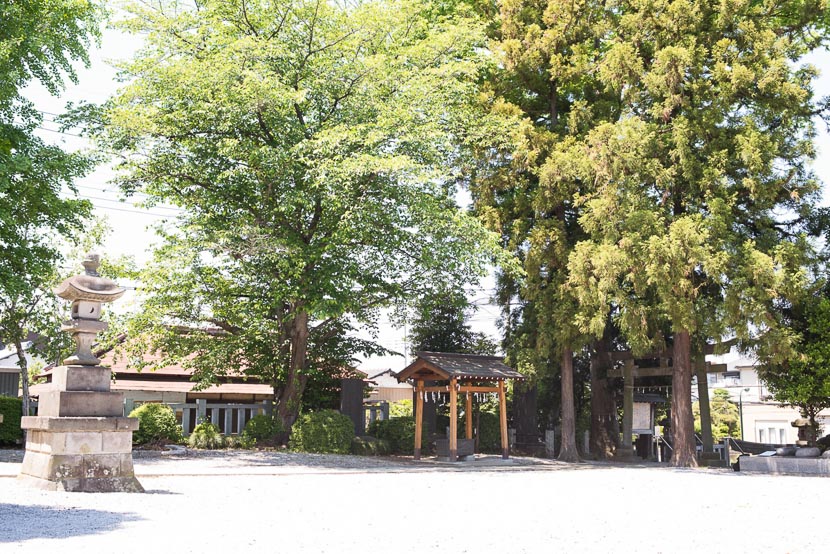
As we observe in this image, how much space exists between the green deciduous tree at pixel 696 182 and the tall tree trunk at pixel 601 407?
164 inches

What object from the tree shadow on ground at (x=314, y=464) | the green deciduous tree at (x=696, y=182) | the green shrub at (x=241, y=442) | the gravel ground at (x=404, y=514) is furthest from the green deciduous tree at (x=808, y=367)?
the green shrub at (x=241, y=442)

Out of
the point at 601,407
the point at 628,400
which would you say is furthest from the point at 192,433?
the point at 601,407

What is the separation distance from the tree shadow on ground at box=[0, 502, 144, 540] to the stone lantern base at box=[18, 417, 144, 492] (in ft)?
4.25

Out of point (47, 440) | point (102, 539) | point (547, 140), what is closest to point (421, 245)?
point (547, 140)

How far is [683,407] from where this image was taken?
68.6 ft

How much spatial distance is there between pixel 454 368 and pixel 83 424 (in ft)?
37.4

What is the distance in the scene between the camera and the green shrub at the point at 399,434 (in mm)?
22281

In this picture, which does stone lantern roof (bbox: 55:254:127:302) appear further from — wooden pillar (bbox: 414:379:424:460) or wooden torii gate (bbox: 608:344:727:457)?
wooden torii gate (bbox: 608:344:727:457)

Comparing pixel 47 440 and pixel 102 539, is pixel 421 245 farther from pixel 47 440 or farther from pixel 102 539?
pixel 102 539

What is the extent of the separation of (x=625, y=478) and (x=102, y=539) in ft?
37.1

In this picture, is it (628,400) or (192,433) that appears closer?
(192,433)

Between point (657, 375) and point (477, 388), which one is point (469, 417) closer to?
point (477, 388)

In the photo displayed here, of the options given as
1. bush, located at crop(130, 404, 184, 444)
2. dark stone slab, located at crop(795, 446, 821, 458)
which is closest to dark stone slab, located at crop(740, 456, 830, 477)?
dark stone slab, located at crop(795, 446, 821, 458)

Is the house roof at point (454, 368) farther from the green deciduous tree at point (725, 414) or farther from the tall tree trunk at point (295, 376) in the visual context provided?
the green deciduous tree at point (725, 414)
